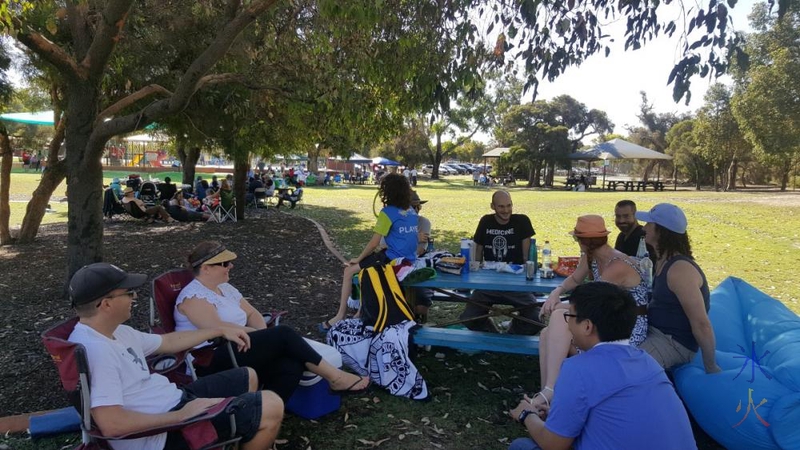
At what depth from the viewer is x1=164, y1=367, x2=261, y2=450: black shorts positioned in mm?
2553

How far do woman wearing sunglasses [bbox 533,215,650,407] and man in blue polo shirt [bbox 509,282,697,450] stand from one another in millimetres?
923

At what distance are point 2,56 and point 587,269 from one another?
944 cm

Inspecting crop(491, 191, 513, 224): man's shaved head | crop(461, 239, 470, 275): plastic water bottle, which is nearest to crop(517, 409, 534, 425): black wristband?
crop(461, 239, 470, 275): plastic water bottle

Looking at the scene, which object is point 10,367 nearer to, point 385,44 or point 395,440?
point 395,440

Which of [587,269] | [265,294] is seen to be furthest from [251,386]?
[265,294]

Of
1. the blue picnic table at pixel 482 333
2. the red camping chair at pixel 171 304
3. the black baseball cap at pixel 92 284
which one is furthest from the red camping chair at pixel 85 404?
the blue picnic table at pixel 482 333

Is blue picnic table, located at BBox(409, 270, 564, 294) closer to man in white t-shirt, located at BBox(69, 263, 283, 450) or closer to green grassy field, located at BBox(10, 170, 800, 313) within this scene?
man in white t-shirt, located at BBox(69, 263, 283, 450)

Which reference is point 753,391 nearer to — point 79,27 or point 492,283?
point 492,283

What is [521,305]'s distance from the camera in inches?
198

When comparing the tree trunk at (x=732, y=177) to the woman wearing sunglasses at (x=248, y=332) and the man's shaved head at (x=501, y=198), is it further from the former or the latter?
the woman wearing sunglasses at (x=248, y=332)

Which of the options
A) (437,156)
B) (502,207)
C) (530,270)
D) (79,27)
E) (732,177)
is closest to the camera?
(530,270)

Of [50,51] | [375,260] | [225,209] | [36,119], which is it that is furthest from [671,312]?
[36,119]

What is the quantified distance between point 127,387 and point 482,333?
272 centimetres

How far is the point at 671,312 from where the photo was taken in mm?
3475
